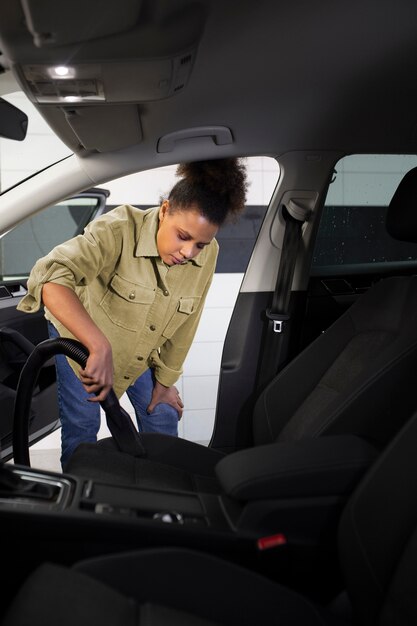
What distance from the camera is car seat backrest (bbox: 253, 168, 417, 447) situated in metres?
1.47

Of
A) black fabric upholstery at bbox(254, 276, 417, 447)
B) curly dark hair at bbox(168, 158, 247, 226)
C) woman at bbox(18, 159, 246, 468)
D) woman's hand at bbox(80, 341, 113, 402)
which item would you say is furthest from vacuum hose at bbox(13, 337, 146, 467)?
curly dark hair at bbox(168, 158, 247, 226)

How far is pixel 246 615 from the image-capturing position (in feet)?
3.50

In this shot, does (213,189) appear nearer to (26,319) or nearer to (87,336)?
(87,336)

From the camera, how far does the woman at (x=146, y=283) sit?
6.59 ft

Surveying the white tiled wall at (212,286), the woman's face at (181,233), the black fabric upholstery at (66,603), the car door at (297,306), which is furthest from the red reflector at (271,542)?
the white tiled wall at (212,286)

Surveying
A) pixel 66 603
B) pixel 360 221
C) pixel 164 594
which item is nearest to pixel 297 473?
pixel 164 594

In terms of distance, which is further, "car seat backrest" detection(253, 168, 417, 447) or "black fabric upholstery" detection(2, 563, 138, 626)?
"car seat backrest" detection(253, 168, 417, 447)

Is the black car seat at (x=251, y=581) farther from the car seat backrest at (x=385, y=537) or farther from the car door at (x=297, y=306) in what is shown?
the car door at (x=297, y=306)

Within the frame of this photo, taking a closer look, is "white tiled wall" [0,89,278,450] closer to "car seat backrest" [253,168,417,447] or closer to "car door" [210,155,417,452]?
"car door" [210,155,417,452]

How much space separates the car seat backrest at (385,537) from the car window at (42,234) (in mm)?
2054

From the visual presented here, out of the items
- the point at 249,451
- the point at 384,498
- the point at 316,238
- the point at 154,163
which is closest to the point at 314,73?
the point at 154,163

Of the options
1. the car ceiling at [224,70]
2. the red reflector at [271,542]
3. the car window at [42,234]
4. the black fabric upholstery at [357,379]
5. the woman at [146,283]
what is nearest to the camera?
the red reflector at [271,542]

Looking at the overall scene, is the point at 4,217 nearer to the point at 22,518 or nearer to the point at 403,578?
the point at 22,518

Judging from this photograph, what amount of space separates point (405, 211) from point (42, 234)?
2.05 meters
